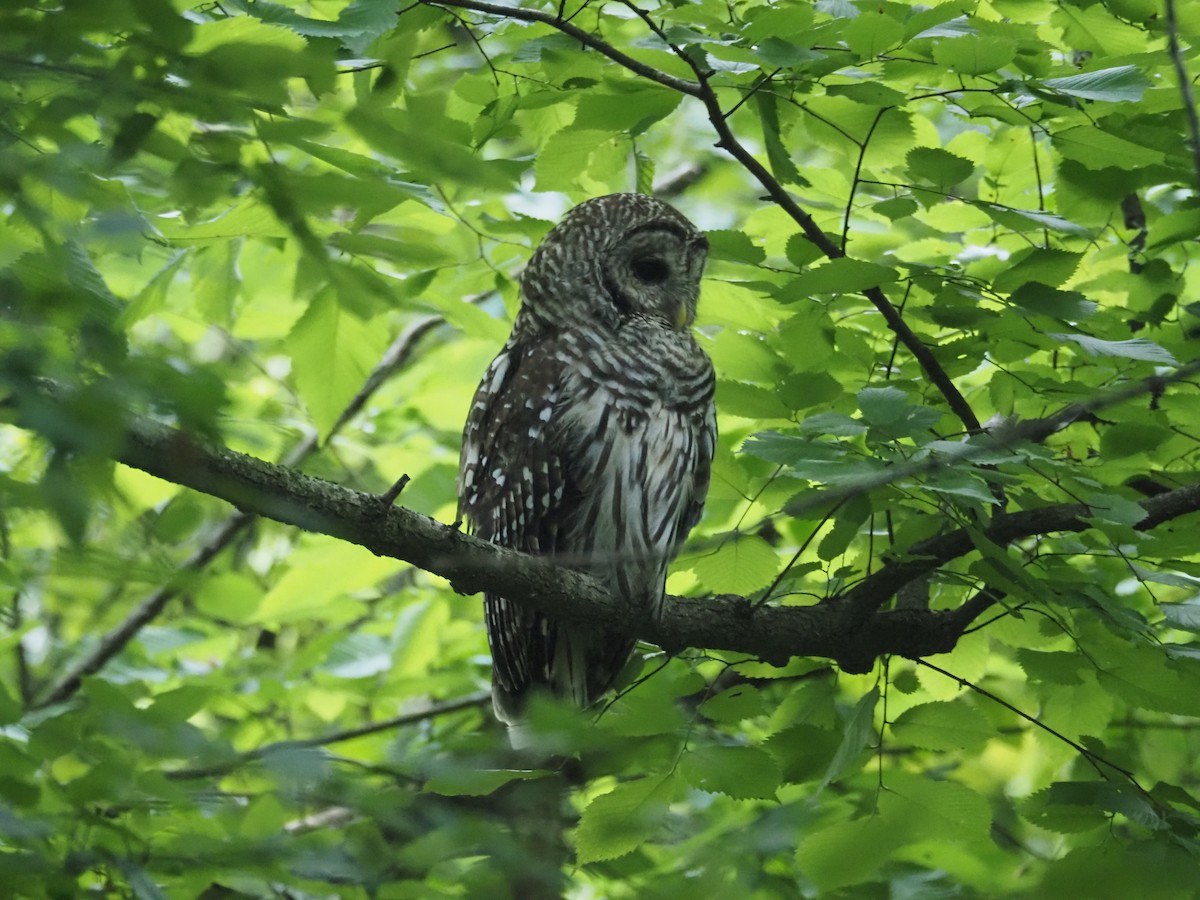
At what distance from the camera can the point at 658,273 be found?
375 centimetres

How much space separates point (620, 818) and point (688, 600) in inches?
37.2

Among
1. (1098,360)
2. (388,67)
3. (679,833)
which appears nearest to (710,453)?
(1098,360)

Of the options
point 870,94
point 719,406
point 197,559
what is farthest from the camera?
point 197,559

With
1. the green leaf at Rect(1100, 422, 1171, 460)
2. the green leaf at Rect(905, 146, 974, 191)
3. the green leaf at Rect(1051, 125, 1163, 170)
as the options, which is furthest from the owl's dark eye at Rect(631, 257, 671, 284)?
the green leaf at Rect(1100, 422, 1171, 460)

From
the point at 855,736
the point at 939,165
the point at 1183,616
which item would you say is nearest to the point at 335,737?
the point at 855,736

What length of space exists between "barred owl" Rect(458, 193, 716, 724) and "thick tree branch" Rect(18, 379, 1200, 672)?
0.44 meters

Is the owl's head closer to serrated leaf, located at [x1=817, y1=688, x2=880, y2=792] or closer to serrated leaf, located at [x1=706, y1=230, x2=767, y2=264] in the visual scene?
A: serrated leaf, located at [x1=706, y1=230, x2=767, y2=264]

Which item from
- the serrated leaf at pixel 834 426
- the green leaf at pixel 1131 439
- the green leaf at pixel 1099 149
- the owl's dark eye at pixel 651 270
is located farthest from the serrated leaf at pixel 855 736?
the owl's dark eye at pixel 651 270

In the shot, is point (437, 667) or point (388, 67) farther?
point (437, 667)

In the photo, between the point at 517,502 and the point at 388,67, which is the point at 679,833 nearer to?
the point at 388,67

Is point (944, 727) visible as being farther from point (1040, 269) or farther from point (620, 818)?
point (1040, 269)

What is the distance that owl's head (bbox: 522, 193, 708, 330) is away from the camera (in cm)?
366

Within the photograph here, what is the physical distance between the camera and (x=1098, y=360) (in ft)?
8.89

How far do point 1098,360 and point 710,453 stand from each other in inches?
47.4
